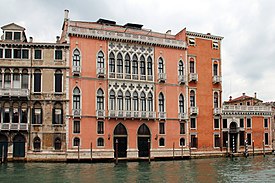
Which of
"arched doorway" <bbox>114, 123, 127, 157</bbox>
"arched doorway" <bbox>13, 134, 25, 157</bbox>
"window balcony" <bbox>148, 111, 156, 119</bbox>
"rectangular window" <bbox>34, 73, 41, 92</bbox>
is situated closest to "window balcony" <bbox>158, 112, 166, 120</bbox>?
"window balcony" <bbox>148, 111, 156, 119</bbox>

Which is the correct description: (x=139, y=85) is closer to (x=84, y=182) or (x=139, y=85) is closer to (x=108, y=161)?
(x=108, y=161)

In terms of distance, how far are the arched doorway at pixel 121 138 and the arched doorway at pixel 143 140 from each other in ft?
4.24

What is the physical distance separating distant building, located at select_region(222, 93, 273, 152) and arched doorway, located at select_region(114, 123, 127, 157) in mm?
9982

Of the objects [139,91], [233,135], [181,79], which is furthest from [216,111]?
[139,91]

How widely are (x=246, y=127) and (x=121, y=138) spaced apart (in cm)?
1311

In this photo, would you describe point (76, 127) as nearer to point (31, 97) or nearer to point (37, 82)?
point (31, 97)

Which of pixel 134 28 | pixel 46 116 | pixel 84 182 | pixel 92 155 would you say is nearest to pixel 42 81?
pixel 46 116

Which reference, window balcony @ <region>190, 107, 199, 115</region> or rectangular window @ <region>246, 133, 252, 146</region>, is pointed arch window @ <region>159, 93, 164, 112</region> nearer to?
window balcony @ <region>190, 107, 199, 115</region>

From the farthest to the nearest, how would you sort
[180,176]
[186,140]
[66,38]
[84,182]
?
[186,140] → [66,38] → [180,176] → [84,182]

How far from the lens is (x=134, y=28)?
116ft

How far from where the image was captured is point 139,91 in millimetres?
32562

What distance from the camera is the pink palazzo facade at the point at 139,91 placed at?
3053 centimetres

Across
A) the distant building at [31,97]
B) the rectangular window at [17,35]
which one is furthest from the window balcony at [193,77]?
the rectangular window at [17,35]

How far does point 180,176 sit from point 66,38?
15.0 m
